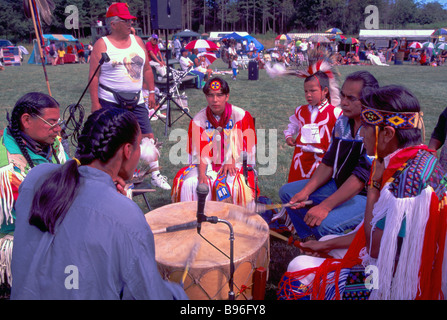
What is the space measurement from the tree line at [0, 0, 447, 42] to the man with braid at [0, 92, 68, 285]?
45718mm

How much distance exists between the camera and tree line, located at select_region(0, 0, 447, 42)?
47.6 m

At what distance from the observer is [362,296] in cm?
191

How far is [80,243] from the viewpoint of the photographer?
1.27 metres

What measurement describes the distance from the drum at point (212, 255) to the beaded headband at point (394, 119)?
3.51ft

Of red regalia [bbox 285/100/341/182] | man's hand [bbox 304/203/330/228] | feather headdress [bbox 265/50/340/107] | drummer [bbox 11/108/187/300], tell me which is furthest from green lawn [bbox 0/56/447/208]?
drummer [bbox 11/108/187/300]

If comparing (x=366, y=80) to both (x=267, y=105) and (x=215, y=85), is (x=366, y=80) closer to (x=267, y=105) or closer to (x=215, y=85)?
(x=215, y=85)

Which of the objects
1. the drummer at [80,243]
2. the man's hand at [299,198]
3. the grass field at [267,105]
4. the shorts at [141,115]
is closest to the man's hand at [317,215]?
the man's hand at [299,198]

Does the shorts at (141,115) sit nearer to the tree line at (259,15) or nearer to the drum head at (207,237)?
the drum head at (207,237)

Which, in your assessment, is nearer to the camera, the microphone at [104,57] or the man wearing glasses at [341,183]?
the man wearing glasses at [341,183]

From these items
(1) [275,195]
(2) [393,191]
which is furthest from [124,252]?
(1) [275,195]

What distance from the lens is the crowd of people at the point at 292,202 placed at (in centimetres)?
130

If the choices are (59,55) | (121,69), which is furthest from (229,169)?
(59,55)

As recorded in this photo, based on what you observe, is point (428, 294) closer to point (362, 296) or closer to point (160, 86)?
point (362, 296)
